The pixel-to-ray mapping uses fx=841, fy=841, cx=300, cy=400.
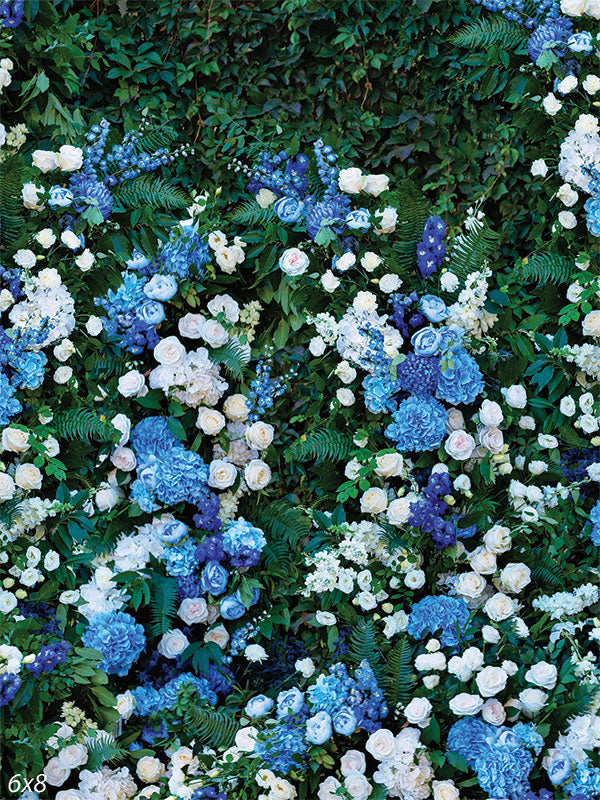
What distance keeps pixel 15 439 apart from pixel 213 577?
0.84 meters

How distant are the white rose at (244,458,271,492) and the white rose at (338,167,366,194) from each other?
1045 millimetres

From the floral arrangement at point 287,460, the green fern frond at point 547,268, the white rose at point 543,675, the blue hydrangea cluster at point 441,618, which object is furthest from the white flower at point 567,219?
the white rose at point 543,675

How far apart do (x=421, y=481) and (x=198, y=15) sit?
76.6 inches

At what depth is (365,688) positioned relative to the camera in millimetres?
2863

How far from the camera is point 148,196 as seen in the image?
3.15m

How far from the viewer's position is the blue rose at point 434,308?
2984 mm

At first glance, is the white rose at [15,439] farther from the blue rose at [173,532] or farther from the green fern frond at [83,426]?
the blue rose at [173,532]

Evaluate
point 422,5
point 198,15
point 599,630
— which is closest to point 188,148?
point 198,15

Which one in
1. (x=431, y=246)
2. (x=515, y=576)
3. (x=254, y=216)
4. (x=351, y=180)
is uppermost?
(x=351, y=180)

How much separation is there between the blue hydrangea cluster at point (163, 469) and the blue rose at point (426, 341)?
34.1 inches

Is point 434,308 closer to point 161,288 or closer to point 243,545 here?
point 161,288

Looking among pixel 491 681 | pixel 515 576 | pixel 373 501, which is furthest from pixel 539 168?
pixel 491 681

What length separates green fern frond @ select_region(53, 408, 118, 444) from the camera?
9.74 ft

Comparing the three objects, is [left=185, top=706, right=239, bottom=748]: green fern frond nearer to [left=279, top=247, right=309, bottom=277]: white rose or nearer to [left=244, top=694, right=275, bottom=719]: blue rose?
[left=244, top=694, right=275, bottom=719]: blue rose
